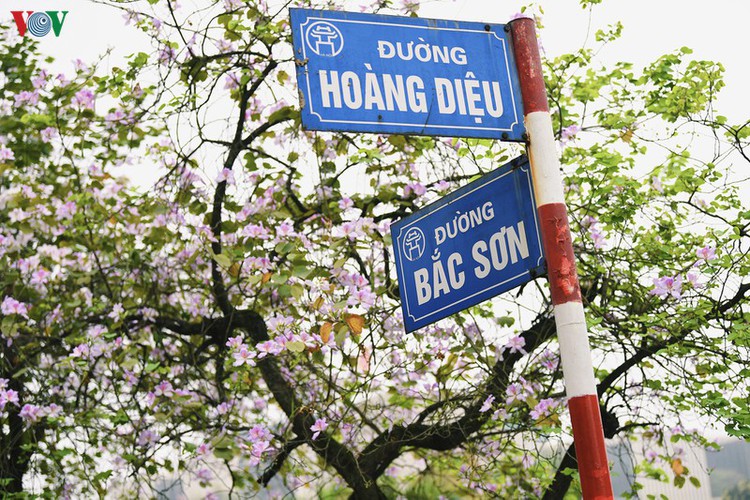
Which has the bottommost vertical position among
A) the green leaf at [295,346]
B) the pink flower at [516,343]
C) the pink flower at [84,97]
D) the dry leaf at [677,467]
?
the dry leaf at [677,467]

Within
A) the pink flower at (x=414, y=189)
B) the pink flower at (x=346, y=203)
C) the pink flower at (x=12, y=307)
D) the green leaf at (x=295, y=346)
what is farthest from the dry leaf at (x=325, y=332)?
the pink flower at (x=12, y=307)

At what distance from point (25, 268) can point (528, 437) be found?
3.33m

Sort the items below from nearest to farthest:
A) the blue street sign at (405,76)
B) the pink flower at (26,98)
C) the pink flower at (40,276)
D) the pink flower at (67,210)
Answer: the blue street sign at (405,76), the pink flower at (40,276), the pink flower at (67,210), the pink flower at (26,98)

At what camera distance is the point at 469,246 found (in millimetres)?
2672

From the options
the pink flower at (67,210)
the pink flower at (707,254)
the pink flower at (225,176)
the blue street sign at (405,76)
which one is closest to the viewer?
the blue street sign at (405,76)

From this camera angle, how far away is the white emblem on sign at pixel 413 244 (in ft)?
9.22

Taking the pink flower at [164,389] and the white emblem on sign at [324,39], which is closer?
the white emblem on sign at [324,39]

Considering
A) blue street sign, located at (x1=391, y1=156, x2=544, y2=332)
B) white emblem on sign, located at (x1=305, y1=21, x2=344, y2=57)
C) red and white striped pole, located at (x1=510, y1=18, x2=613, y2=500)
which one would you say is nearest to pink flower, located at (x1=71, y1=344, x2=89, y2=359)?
blue street sign, located at (x1=391, y1=156, x2=544, y2=332)

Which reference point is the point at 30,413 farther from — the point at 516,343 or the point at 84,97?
the point at 516,343

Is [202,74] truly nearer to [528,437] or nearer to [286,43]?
[286,43]

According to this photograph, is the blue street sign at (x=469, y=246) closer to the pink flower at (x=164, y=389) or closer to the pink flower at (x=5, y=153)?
the pink flower at (x=164, y=389)

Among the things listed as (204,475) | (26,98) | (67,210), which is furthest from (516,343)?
(26,98)

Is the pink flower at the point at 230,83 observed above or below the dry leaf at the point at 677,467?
above

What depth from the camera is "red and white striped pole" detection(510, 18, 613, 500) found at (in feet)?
7.63
